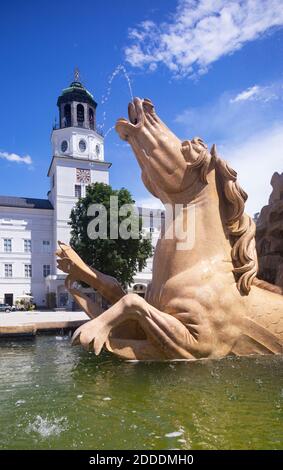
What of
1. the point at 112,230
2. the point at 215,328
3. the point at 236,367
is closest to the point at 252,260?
the point at 215,328

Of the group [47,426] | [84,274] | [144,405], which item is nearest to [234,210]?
[84,274]

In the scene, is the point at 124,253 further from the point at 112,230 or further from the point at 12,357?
the point at 12,357

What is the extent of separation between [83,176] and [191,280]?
42449 millimetres

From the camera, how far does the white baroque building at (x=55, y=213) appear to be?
45.3 metres

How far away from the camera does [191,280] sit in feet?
18.4

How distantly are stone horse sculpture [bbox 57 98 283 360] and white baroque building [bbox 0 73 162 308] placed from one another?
38.0 meters

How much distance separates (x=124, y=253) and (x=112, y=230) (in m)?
1.79

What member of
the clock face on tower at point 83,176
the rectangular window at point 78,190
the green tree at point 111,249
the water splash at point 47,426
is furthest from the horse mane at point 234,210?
the clock face on tower at point 83,176

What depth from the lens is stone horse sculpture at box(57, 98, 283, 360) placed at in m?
5.23

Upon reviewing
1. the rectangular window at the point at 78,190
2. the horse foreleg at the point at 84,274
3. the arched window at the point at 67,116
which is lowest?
the horse foreleg at the point at 84,274

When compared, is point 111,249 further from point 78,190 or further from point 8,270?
point 8,270

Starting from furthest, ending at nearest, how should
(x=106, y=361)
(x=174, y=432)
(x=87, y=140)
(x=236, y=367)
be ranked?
(x=87, y=140) < (x=106, y=361) < (x=236, y=367) < (x=174, y=432)

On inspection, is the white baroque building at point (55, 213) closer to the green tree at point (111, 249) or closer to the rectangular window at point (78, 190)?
the rectangular window at point (78, 190)

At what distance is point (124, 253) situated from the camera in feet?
86.5
